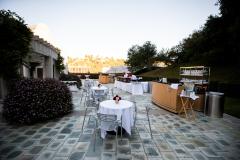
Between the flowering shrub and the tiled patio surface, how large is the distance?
0.95 ft

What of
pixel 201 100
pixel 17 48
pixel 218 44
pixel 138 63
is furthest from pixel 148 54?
pixel 17 48

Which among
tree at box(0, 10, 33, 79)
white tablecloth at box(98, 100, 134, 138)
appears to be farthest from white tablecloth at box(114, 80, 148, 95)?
tree at box(0, 10, 33, 79)

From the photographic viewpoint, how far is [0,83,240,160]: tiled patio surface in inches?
137

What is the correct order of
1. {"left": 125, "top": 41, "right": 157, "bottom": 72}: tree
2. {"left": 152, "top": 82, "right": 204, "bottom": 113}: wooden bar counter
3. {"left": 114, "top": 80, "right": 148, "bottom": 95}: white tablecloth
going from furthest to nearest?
{"left": 125, "top": 41, "right": 157, "bottom": 72}: tree
{"left": 114, "top": 80, "right": 148, "bottom": 95}: white tablecloth
{"left": 152, "top": 82, "right": 204, "bottom": 113}: wooden bar counter

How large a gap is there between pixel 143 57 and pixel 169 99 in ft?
75.7

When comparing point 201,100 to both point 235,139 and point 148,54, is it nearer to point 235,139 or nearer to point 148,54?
point 235,139

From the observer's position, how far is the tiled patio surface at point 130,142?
11.4ft

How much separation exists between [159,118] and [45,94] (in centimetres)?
411

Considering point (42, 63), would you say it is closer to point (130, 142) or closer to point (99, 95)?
point (99, 95)

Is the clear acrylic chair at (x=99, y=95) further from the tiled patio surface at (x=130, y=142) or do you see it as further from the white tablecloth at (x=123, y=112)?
the white tablecloth at (x=123, y=112)

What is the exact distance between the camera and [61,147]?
3.78 metres

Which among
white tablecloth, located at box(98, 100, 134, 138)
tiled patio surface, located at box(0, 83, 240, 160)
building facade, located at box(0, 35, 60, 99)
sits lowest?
tiled patio surface, located at box(0, 83, 240, 160)

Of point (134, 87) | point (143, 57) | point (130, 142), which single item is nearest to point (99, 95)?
point (130, 142)

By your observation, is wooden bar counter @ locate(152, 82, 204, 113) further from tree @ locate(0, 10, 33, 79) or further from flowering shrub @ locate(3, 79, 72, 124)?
tree @ locate(0, 10, 33, 79)
